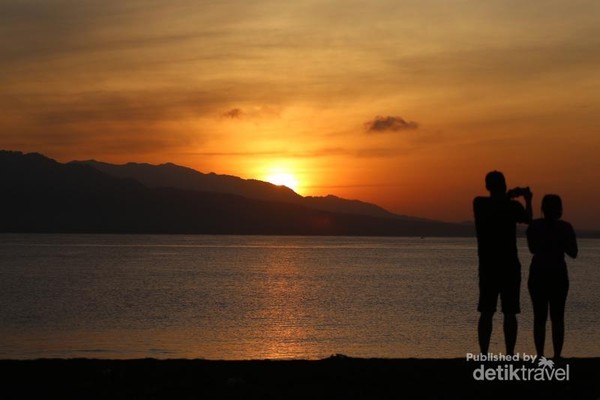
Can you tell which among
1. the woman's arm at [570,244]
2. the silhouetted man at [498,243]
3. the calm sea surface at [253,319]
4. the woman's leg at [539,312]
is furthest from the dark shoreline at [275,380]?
the calm sea surface at [253,319]

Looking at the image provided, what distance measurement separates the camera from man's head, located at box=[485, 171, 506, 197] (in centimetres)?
→ 1130

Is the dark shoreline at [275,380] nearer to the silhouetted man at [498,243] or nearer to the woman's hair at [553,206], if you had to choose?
the silhouetted man at [498,243]

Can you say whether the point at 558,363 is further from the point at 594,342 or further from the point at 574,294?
the point at 574,294

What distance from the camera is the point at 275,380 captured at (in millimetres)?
11445

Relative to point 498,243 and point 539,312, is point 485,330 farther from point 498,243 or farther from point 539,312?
point 498,243

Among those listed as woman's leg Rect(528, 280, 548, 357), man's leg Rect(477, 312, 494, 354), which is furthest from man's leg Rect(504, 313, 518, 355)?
woman's leg Rect(528, 280, 548, 357)

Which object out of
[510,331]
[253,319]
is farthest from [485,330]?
[253,319]

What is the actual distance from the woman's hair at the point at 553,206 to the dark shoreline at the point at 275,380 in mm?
1960

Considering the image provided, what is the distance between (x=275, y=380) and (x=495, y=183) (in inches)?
144

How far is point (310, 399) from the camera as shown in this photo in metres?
10.4

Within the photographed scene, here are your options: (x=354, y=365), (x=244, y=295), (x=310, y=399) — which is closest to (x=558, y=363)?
(x=354, y=365)

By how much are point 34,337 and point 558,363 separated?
2992 cm

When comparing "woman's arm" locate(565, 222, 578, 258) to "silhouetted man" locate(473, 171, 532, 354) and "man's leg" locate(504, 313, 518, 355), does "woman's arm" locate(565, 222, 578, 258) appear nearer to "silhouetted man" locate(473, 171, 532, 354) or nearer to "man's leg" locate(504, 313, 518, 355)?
"silhouetted man" locate(473, 171, 532, 354)

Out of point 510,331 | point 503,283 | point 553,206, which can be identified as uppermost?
point 553,206
